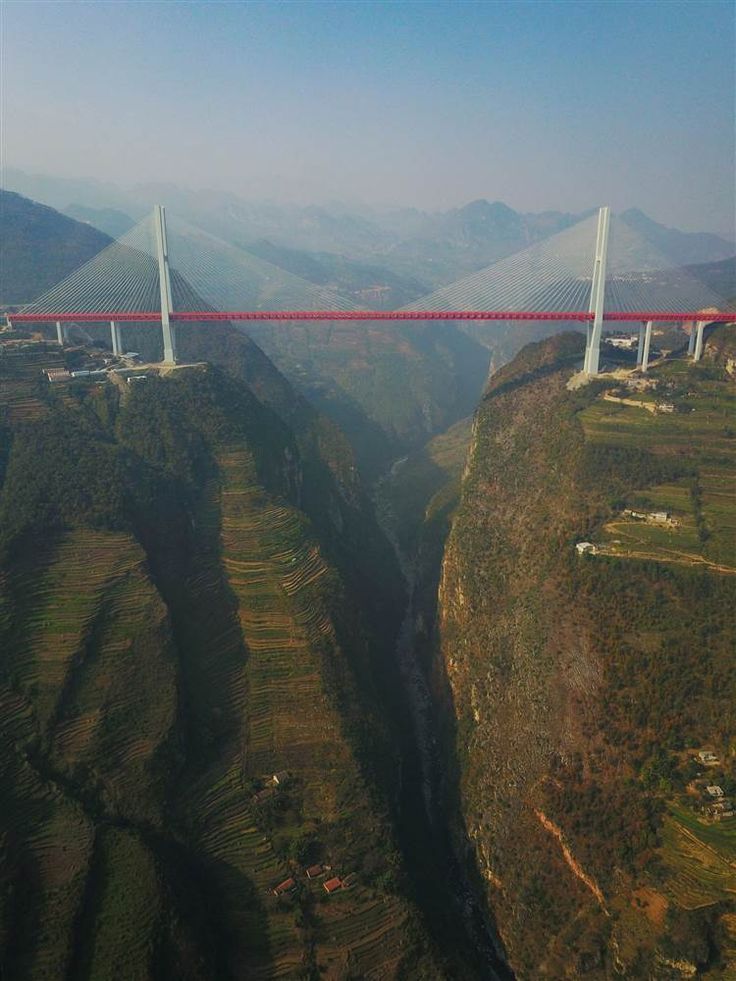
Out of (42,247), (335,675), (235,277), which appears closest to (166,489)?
(335,675)

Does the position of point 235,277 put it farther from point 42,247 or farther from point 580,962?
point 580,962

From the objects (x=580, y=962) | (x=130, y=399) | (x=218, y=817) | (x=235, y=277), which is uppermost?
(x=235, y=277)

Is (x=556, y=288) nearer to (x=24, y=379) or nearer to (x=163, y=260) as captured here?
(x=163, y=260)

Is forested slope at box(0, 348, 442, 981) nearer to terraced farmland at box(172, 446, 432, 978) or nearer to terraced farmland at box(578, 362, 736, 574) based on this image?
terraced farmland at box(172, 446, 432, 978)

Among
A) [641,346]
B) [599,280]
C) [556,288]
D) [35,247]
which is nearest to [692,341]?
[641,346]

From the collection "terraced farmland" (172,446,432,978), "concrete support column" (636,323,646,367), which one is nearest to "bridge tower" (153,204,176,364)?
"terraced farmland" (172,446,432,978)
